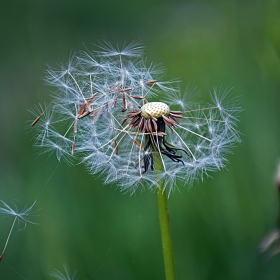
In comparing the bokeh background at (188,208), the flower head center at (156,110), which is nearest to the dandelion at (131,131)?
the flower head center at (156,110)

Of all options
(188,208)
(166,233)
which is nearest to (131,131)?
(166,233)

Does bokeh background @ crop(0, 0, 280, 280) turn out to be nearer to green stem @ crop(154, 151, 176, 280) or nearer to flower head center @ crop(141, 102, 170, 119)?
flower head center @ crop(141, 102, 170, 119)

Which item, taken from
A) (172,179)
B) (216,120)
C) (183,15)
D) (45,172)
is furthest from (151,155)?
(183,15)

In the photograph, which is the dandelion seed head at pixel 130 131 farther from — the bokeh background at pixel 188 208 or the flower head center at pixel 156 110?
the bokeh background at pixel 188 208

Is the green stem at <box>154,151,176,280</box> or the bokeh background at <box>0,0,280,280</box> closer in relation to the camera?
the green stem at <box>154,151,176,280</box>

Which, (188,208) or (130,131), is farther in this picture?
(188,208)

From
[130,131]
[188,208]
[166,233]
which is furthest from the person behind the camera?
[188,208]

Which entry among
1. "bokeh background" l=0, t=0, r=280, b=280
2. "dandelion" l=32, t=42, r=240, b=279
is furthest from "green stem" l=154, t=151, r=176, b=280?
"bokeh background" l=0, t=0, r=280, b=280

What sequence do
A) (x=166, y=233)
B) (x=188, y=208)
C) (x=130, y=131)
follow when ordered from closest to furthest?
(x=166, y=233) → (x=130, y=131) → (x=188, y=208)

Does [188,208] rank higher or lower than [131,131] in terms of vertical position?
lower

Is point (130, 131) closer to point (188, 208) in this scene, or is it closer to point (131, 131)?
point (131, 131)

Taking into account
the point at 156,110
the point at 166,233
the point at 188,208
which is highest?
the point at 156,110
